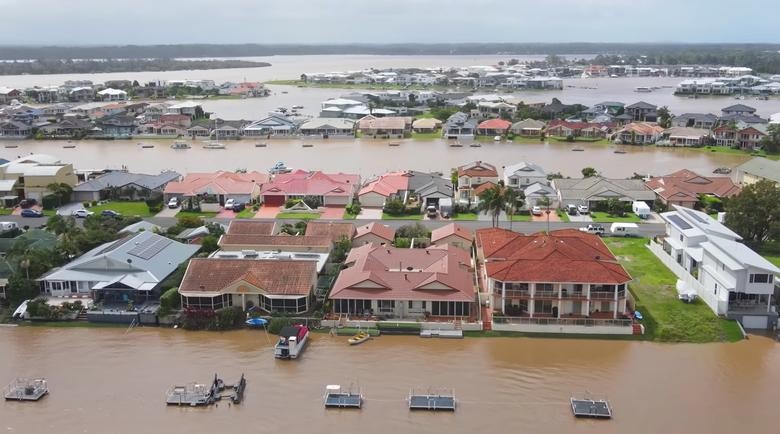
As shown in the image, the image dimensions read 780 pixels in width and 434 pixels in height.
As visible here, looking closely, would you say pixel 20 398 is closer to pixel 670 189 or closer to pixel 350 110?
pixel 670 189

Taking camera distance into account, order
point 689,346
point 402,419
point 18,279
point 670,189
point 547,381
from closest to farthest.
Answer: point 402,419 → point 547,381 → point 689,346 → point 18,279 → point 670,189

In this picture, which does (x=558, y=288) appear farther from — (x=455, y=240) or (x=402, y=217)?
(x=402, y=217)

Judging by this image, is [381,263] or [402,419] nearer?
[402,419]

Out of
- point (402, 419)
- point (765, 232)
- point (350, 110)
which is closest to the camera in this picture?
point (402, 419)

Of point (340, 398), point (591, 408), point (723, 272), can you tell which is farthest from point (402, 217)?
point (591, 408)

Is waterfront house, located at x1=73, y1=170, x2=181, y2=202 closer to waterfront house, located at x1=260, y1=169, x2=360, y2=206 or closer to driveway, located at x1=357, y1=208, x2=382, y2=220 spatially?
waterfront house, located at x1=260, y1=169, x2=360, y2=206

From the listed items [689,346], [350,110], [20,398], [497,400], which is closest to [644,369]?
[689,346]

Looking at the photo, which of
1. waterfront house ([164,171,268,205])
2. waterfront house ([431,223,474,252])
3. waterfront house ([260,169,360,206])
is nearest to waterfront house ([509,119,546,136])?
waterfront house ([260,169,360,206])
